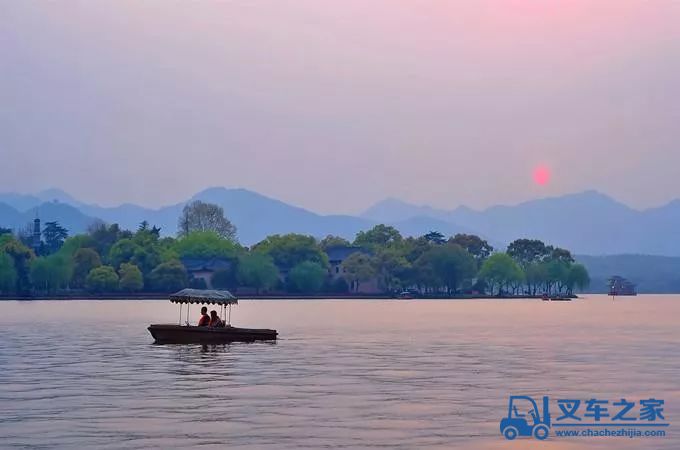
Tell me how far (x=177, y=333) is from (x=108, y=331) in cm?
2127

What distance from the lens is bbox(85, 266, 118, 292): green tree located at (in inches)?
7352

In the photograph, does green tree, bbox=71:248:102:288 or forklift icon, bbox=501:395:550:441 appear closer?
forklift icon, bbox=501:395:550:441

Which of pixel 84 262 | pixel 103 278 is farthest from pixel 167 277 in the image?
pixel 84 262

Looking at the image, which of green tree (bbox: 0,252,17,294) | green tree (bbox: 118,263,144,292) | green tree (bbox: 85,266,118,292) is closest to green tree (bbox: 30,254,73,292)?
green tree (bbox: 0,252,17,294)

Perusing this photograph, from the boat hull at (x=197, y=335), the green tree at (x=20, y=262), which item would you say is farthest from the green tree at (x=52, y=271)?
the boat hull at (x=197, y=335)

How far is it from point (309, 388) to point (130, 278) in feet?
493

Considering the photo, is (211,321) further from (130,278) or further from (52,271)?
(52,271)

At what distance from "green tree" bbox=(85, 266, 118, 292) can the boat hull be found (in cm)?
12747

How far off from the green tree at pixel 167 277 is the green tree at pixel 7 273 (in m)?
22.6

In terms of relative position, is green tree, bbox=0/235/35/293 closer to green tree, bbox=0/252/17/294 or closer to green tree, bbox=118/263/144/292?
green tree, bbox=0/252/17/294

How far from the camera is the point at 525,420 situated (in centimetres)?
3173

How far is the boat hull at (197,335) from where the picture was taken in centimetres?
6034

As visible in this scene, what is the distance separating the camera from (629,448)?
27328 mm

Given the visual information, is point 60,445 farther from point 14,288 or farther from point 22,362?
point 14,288
